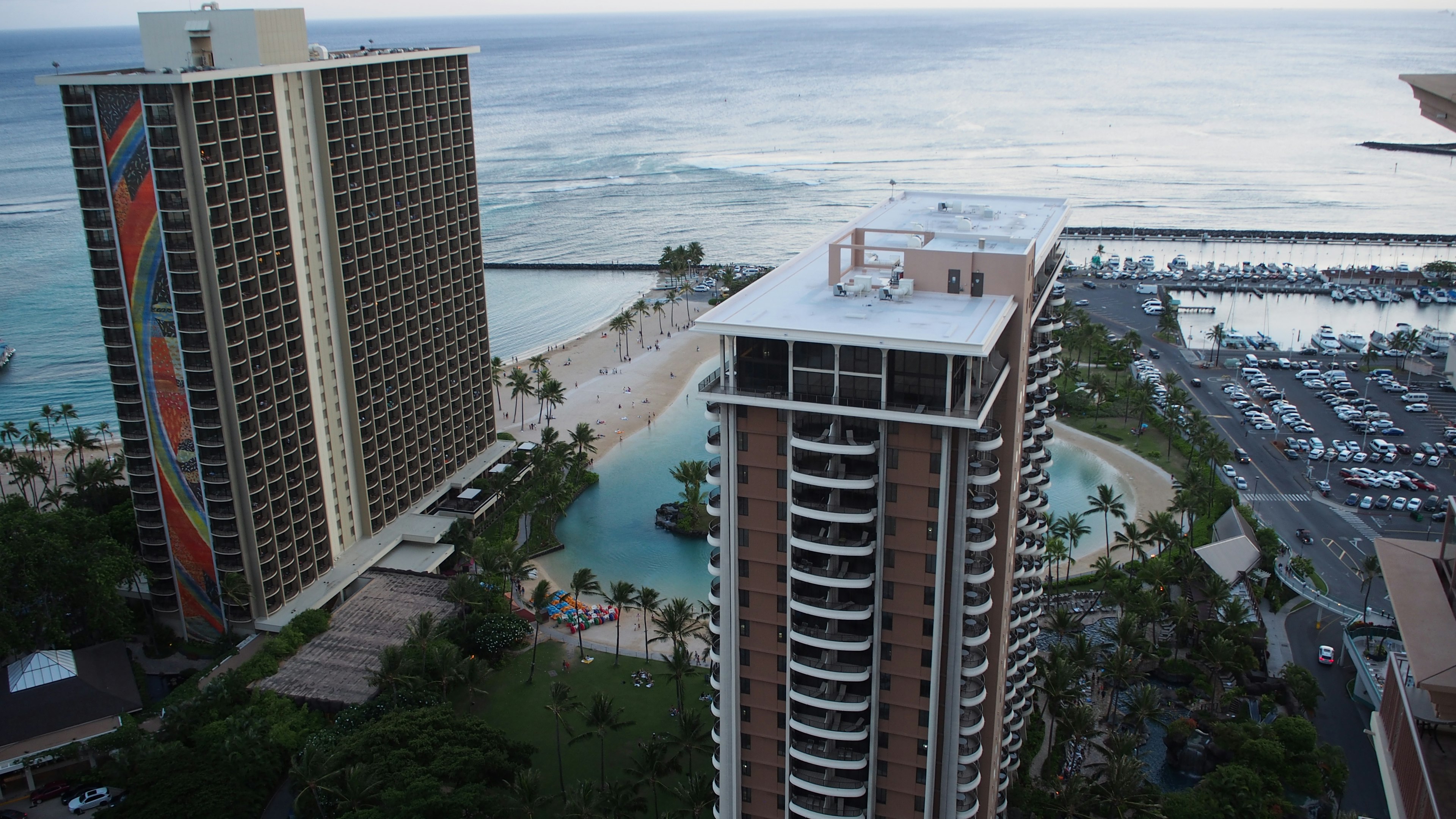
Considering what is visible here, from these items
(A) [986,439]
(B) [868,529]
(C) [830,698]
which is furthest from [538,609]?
(A) [986,439]

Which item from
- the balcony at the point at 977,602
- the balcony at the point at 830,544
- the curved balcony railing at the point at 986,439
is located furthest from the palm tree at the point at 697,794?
the curved balcony railing at the point at 986,439

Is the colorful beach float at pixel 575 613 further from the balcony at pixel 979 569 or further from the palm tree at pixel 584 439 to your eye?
the balcony at pixel 979 569

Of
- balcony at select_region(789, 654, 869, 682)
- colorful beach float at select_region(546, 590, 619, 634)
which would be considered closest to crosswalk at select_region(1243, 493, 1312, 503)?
colorful beach float at select_region(546, 590, 619, 634)

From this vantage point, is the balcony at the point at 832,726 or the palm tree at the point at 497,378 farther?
the palm tree at the point at 497,378

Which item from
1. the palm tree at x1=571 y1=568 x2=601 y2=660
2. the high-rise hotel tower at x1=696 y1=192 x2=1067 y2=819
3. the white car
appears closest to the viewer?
the high-rise hotel tower at x1=696 y1=192 x2=1067 y2=819

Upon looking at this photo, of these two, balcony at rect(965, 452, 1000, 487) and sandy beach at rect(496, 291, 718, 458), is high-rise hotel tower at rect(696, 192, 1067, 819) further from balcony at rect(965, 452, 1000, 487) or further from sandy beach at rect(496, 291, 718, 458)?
sandy beach at rect(496, 291, 718, 458)

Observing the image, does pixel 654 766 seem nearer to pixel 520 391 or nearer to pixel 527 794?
pixel 527 794

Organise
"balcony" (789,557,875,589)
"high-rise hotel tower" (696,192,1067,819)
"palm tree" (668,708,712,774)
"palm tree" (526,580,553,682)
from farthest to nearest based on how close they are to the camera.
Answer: "palm tree" (526,580,553,682)
"palm tree" (668,708,712,774)
"balcony" (789,557,875,589)
"high-rise hotel tower" (696,192,1067,819)
